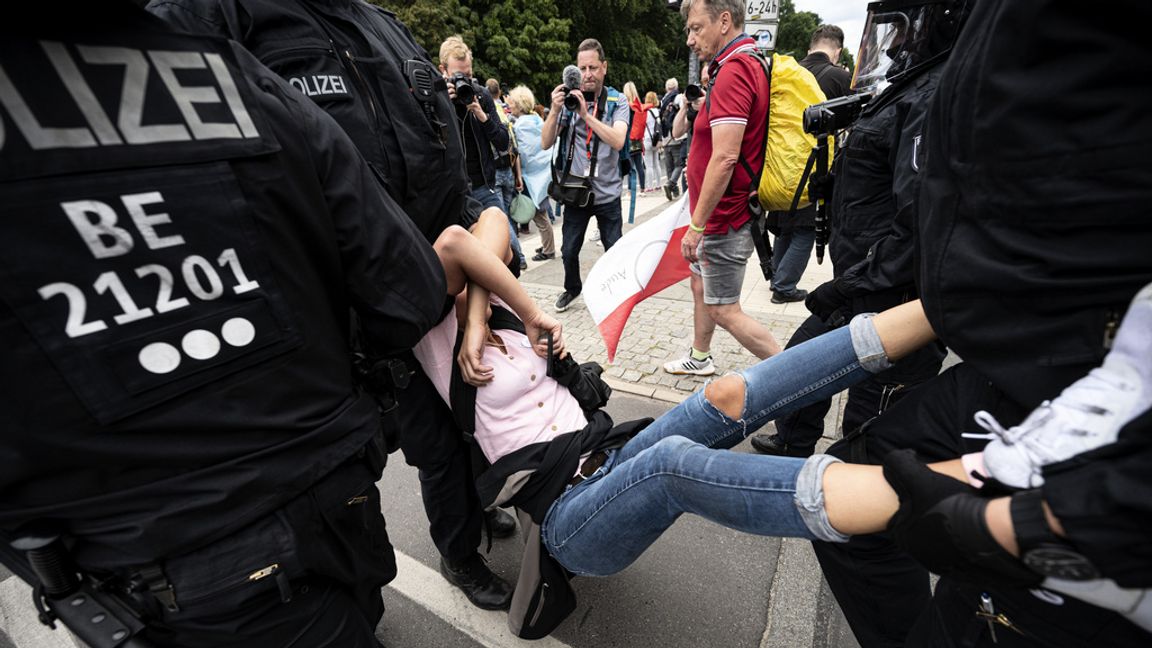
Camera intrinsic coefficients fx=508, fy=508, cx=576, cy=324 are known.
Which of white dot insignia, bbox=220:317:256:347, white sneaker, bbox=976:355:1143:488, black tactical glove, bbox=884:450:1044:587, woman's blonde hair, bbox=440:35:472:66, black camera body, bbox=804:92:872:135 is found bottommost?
black tactical glove, bbox=884:450:1044:587

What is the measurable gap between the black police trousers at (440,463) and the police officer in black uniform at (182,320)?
65 centimetres

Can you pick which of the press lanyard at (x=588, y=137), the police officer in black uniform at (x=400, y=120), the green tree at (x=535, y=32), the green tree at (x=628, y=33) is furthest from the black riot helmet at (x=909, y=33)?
the green tree at (x=628, y=33)

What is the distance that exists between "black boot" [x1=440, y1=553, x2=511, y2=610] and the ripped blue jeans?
69 centimetres

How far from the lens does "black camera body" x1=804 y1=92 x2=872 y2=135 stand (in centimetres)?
226

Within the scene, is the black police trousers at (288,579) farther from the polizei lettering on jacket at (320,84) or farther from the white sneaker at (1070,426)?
the white sneaker at (1070,426)

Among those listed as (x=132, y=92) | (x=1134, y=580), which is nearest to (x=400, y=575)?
(x=132, y=92)

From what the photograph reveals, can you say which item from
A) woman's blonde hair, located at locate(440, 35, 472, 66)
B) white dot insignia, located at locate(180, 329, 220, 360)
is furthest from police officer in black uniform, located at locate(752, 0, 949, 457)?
woman's blonde hair, located at locate(440, 35, 472, 66)

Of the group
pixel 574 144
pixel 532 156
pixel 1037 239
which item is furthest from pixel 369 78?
pixel 532 156

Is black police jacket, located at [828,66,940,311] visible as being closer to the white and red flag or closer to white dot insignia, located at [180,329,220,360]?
the white and red flag

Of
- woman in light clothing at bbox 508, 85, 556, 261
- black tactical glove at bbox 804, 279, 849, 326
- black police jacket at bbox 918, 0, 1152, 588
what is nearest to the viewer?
black police jacket at bbox 918, 0, 1152, 588

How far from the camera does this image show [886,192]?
188cm

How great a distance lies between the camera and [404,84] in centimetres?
156

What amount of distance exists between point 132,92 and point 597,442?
1.40m

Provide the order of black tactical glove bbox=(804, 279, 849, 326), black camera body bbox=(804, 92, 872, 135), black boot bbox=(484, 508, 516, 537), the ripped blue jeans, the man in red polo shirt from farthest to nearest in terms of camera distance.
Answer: the man in red polo shirt, black boot bbox=(484, 508, 516, 537), black camera body bbox=(804, 92, 872, 135), black tactical glove bbox=(804, 279, 849, 326), the ripped blue jeans
